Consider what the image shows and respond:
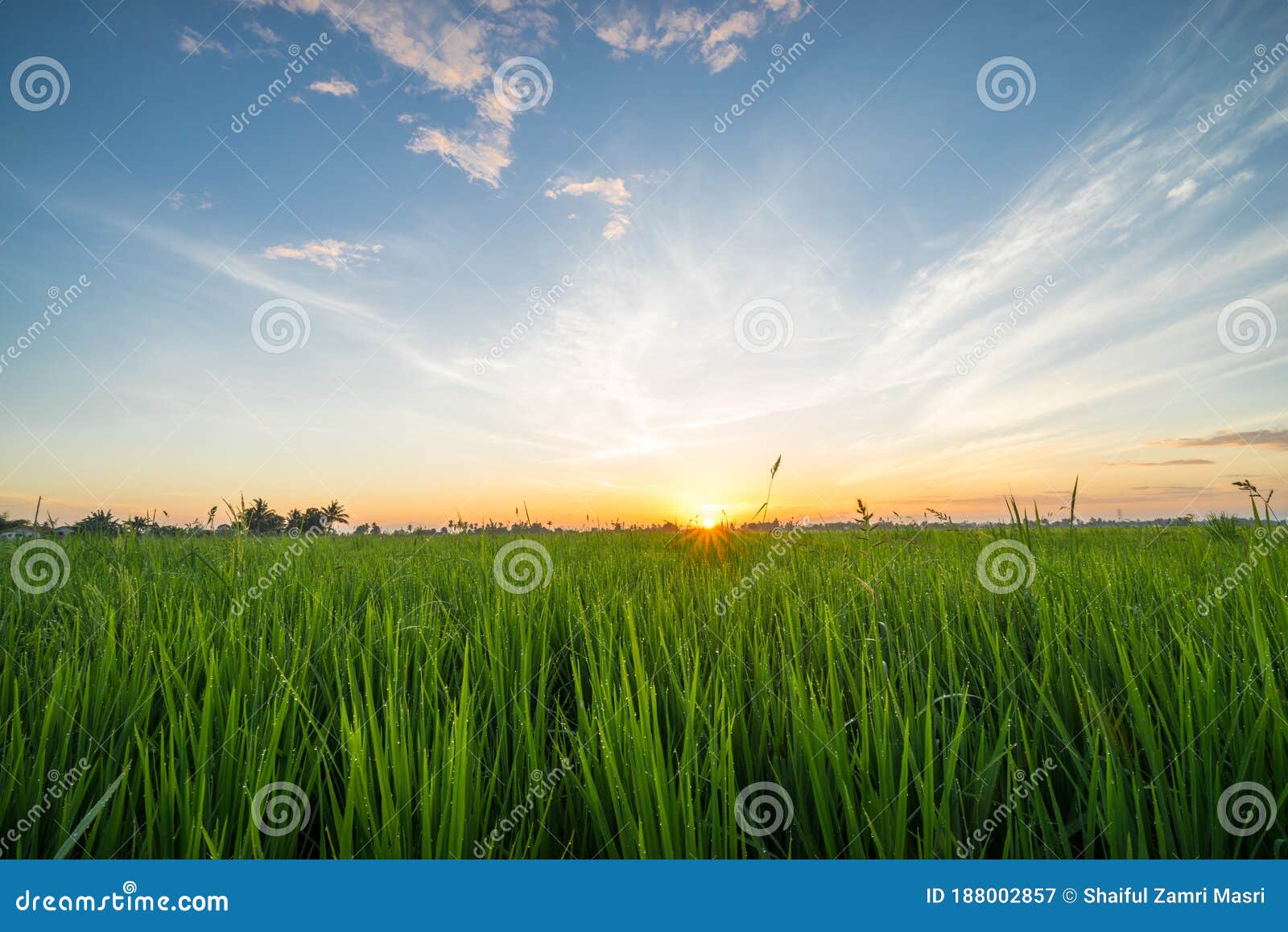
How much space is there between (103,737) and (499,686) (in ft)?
4.18

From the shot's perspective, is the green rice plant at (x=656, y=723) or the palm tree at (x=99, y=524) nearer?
the green rice plant at (x=656, y=723)

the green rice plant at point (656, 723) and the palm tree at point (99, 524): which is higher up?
the palm tree at point (99, 524)

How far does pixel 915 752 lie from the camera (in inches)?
71.2

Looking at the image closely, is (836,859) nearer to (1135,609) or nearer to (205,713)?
(205,713)

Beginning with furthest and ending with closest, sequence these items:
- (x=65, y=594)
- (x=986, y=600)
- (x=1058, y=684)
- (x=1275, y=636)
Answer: (x=65, y=594)
(x=986, y=600)
(x=1275, y=636)
(x=1058, y=684)

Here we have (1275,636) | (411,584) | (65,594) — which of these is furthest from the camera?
(411,584)

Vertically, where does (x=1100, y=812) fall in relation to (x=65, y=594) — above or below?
below

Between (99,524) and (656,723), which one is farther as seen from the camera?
(99,524)

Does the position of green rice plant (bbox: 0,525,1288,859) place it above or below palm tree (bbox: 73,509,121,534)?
below

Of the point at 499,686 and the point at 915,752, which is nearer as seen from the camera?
the point at 915,752

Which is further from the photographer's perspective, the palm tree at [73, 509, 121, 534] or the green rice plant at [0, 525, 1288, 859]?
the palm tree at [73, 509, 121, 534]

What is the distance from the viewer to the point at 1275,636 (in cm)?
242
